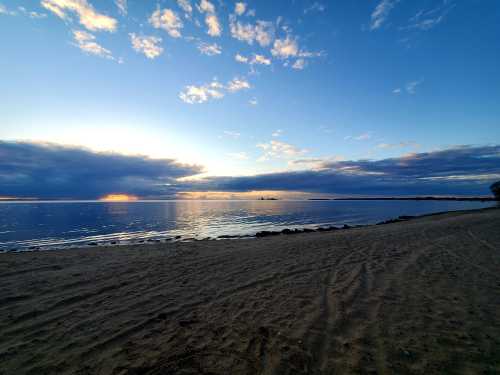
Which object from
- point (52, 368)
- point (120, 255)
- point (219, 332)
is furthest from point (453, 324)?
point (120, 255)

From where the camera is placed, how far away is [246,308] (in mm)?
6875

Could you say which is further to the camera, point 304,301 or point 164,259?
point 164,259

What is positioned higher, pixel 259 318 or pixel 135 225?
pixel 259 318

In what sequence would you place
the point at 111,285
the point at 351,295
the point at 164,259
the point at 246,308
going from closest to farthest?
the point at 246,308, the point at 351,295, the point at 111,285, the point at 164,259

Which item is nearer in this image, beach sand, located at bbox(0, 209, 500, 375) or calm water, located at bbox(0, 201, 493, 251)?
beach sand, located at bbox(0, 209, 500, 375)

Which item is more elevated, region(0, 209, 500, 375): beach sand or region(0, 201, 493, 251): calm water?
region(0, 209, 500, 375): beach sand

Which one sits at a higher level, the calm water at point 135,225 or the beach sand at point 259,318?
the beach sand at point 259,318

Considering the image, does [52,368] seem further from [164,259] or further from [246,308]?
[164,259]

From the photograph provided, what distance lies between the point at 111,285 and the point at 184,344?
6085 millimetres

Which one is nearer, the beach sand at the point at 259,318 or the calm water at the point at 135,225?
the beach sand at the point at 259,318

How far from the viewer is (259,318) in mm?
6191

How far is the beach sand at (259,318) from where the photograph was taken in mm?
4453

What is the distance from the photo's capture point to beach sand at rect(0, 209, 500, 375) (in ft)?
14.6

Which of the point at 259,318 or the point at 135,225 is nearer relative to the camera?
the point at 259,318
